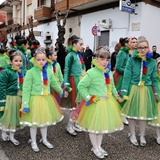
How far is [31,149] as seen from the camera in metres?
3.56

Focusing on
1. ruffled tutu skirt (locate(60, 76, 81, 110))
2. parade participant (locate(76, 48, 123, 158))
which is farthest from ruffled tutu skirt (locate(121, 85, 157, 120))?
ruffled tutu skirt (locate(60, 76, 81, 110))

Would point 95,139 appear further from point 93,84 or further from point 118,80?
point 118,80

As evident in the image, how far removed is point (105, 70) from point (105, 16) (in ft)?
35.1

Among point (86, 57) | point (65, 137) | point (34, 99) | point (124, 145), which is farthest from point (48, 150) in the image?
point (86, 57)

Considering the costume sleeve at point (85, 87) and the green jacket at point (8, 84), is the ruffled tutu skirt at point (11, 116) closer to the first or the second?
the green jacket at point (8, 84)

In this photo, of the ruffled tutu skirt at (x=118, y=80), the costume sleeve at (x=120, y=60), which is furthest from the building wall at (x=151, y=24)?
the costume sleeve at (x=120, y=60)

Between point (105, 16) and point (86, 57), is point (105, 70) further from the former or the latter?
point (105, 16)

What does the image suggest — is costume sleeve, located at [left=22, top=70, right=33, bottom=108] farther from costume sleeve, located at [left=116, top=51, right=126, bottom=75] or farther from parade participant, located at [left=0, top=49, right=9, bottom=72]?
parade participant, located at [left=0, top=49, right=9, bottom=72]

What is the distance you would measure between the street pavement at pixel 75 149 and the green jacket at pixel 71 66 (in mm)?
1095

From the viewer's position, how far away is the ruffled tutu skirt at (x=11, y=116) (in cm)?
352

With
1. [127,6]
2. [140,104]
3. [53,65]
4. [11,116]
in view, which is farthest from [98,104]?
[127,6]

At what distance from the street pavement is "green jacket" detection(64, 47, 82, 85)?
3.59 feet

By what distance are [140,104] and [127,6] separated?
8375mm

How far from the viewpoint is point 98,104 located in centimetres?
317
